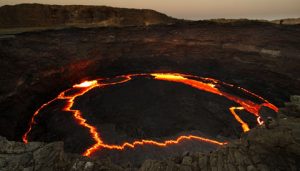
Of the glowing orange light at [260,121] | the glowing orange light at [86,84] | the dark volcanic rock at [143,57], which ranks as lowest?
the glowing orange light at [260,121]

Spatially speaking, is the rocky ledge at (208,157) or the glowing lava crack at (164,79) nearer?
the rocky ledge at (208,157)

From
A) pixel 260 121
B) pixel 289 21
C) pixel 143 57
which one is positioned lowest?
pixel 260 121

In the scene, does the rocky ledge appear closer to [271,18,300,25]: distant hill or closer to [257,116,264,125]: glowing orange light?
[257,116,264,125]: glowing orange light

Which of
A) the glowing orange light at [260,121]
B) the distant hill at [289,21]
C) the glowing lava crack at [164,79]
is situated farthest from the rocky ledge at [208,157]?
the distant hill at [289,21]

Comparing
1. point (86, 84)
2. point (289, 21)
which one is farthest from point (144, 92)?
point (289, 21)

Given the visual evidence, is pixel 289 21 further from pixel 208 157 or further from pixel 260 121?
pixel 208 157

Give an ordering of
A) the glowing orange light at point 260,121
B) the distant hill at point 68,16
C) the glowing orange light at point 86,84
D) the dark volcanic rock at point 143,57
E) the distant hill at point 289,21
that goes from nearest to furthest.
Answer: the glowing orange light at point 260,121, the dark volcanic rock at point 143,57, the distant hill at point 289,21, the glowing orange light at point 86,84, the distant hill at point 68,16

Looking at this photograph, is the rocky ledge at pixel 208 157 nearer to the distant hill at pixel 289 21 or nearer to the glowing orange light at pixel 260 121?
the glowing orange light at pixel 260 121
